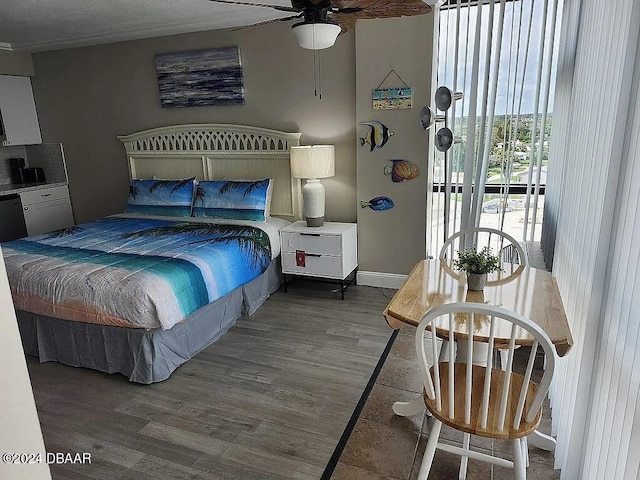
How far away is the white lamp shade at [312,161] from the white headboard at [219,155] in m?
0.39

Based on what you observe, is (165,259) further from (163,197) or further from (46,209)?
(46,209)

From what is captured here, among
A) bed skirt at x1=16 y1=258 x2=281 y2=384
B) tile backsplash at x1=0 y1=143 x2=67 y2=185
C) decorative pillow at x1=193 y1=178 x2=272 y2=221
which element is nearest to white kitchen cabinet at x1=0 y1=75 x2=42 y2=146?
tile backsplash at x1=0 y1=143 x2=67 y2=185

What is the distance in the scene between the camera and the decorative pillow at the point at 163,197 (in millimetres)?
4297

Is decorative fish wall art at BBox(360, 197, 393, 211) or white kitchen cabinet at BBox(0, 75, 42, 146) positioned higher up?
white kitchen cabinet at BBox(0, 75, 42, 146)

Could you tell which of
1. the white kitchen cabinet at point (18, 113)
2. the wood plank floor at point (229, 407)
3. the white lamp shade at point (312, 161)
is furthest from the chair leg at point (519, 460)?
the white kitchen cabinet at point (18, 113)

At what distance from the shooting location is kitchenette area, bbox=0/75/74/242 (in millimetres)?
4953

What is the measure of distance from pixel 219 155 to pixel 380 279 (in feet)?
6.68

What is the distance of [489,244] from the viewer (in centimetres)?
301

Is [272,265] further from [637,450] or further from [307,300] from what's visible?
[637,450]

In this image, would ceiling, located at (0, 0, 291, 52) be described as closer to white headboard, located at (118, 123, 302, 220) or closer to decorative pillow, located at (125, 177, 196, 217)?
white headboard, located at (118, 123, 302, 220)

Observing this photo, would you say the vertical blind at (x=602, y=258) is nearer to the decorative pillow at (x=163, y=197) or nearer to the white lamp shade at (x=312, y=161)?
the white lamp shade at (x=312, y=161)

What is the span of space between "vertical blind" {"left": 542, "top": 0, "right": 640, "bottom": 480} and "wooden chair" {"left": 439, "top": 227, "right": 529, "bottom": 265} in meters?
0.26

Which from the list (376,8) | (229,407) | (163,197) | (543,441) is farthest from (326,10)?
(163,197)

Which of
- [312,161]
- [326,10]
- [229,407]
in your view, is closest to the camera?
[326,10]
